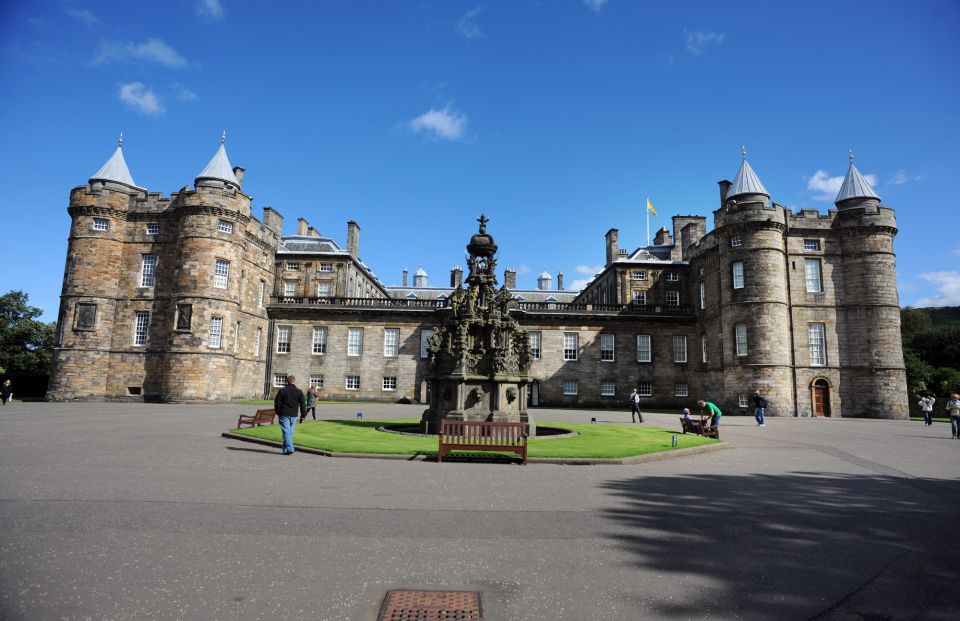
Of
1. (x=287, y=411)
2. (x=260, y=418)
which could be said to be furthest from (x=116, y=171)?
(x=287, y=411)

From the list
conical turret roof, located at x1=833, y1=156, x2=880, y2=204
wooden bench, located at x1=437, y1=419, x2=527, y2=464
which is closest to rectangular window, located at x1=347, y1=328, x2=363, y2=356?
wooden bench, located at x1=437, y1=419, x2=527, y2=464

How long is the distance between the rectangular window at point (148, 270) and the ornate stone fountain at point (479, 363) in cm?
2928

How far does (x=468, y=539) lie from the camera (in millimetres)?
5719

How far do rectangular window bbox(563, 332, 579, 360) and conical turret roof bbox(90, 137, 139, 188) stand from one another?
35628 mm

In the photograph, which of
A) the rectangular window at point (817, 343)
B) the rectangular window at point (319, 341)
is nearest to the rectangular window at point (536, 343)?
the rectangular window at point (319, 341)

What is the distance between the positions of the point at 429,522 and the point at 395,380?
35.6 metres

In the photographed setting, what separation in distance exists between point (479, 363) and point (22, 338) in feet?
159

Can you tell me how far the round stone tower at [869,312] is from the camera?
33.7 metres

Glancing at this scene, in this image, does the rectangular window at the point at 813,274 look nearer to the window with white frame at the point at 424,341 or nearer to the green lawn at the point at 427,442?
the green lawn at the point at 427,442

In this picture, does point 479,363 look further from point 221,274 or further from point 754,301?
point 221,274

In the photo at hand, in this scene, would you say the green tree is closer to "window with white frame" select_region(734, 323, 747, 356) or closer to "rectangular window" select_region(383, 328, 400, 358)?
"rectangular window" select_region(383, 328, 400, 358)

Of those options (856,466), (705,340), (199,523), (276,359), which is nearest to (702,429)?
(856,466)

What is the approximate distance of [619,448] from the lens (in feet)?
43.0

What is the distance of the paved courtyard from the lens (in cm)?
410
